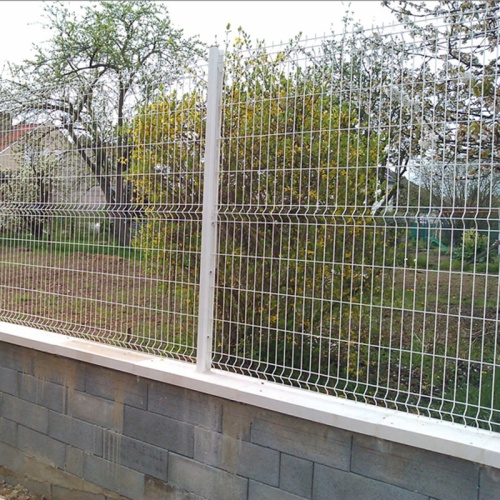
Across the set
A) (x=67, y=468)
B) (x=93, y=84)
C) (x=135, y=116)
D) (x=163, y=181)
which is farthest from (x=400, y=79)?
(x=67, y=468)

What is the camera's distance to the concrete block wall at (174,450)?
270cm

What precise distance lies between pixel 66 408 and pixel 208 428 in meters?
1.35

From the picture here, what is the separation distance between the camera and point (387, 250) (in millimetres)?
2893

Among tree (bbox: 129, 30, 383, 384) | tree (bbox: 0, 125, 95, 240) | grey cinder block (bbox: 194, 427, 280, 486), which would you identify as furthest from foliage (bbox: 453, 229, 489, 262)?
tree (bbox: 0, 125, 95, 240)

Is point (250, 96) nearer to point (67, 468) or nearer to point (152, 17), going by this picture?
point (67, 468)

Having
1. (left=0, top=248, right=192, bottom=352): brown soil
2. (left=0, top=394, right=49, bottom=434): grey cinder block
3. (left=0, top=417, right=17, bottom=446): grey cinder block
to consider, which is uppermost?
(left=0, top=248, right=192, bottom=352): brown soil

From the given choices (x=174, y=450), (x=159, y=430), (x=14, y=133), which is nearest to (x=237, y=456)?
(x=174, y=450)

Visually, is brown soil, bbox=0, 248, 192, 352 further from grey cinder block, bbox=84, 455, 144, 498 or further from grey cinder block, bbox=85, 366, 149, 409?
grey cinder block, bbox=84, 455, 144, 498

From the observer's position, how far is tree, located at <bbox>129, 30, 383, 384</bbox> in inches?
119

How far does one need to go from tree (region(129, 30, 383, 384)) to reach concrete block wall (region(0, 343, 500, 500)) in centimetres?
39

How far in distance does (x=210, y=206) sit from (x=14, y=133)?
8.16ft

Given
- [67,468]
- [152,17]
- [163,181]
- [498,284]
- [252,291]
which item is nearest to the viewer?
[498,284]

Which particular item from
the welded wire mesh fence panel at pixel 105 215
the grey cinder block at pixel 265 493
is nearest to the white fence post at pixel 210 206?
the welded wire mesh fence panel at pixel 105 215

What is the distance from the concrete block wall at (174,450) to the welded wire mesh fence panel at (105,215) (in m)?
0.35
